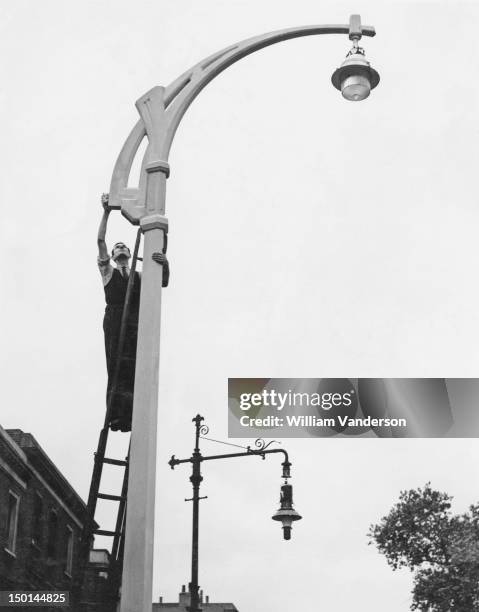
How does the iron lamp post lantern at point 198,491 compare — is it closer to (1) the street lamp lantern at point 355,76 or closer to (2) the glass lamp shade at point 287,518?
(2) the glass lamp shade at point 287,518

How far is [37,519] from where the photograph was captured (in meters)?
31.4

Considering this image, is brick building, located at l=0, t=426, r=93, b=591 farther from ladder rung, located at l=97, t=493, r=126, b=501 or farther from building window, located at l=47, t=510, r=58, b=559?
ladder rung, located at l=97, t=493, r=126, b=501

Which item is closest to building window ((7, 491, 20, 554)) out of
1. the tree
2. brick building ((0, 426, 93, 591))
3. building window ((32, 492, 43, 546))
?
brick building ((0, 426, 93, 591))

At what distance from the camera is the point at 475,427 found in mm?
17906

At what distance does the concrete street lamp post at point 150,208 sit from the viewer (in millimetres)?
5363

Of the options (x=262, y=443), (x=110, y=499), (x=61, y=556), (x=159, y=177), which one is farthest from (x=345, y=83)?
(x=61, y=556)

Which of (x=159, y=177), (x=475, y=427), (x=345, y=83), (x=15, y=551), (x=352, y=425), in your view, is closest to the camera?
Result: (x=159, y=177)

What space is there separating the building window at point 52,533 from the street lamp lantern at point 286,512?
18.2m

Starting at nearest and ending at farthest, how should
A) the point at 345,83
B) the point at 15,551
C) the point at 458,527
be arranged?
the point at 345,83 < the point at 15,551 < the point at 458,527

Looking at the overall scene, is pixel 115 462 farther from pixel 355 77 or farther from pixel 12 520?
pixel 12 520

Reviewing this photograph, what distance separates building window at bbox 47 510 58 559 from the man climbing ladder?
88.4ft

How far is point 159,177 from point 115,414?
6.16 feet

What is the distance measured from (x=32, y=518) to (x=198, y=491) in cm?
1641

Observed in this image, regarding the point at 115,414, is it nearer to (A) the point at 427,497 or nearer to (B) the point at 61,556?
(B) the point at 61,556
